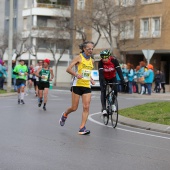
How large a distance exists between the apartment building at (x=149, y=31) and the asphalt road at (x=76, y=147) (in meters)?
33.4

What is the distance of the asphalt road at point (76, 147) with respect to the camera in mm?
8523

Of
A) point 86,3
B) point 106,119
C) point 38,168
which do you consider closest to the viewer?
point 38,168

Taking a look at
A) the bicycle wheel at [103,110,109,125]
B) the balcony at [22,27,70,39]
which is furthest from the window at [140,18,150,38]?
the bicycle wheel at [103,110,109,125]

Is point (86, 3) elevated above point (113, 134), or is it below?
above

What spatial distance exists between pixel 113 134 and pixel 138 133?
0.65 m

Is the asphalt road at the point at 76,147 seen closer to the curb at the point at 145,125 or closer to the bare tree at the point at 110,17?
the curb at the point at 145,125

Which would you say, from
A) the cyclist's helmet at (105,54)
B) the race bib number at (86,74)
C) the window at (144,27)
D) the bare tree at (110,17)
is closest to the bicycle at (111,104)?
the cyclist's helmet at (105,54)

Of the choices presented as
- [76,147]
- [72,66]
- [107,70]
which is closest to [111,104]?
[107,70]

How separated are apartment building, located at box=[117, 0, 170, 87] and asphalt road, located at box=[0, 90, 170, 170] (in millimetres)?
33415

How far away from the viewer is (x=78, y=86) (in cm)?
1250

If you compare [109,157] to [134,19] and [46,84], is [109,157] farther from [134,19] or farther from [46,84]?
[134,19]

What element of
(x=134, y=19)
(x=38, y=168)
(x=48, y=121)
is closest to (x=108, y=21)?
(x=134, y=19)

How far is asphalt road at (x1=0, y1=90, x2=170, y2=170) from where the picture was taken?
336 inches

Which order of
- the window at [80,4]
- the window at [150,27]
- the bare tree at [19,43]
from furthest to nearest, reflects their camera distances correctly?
the bare tree at [19,43] → the window at [80,4] → the window at [150,27]
